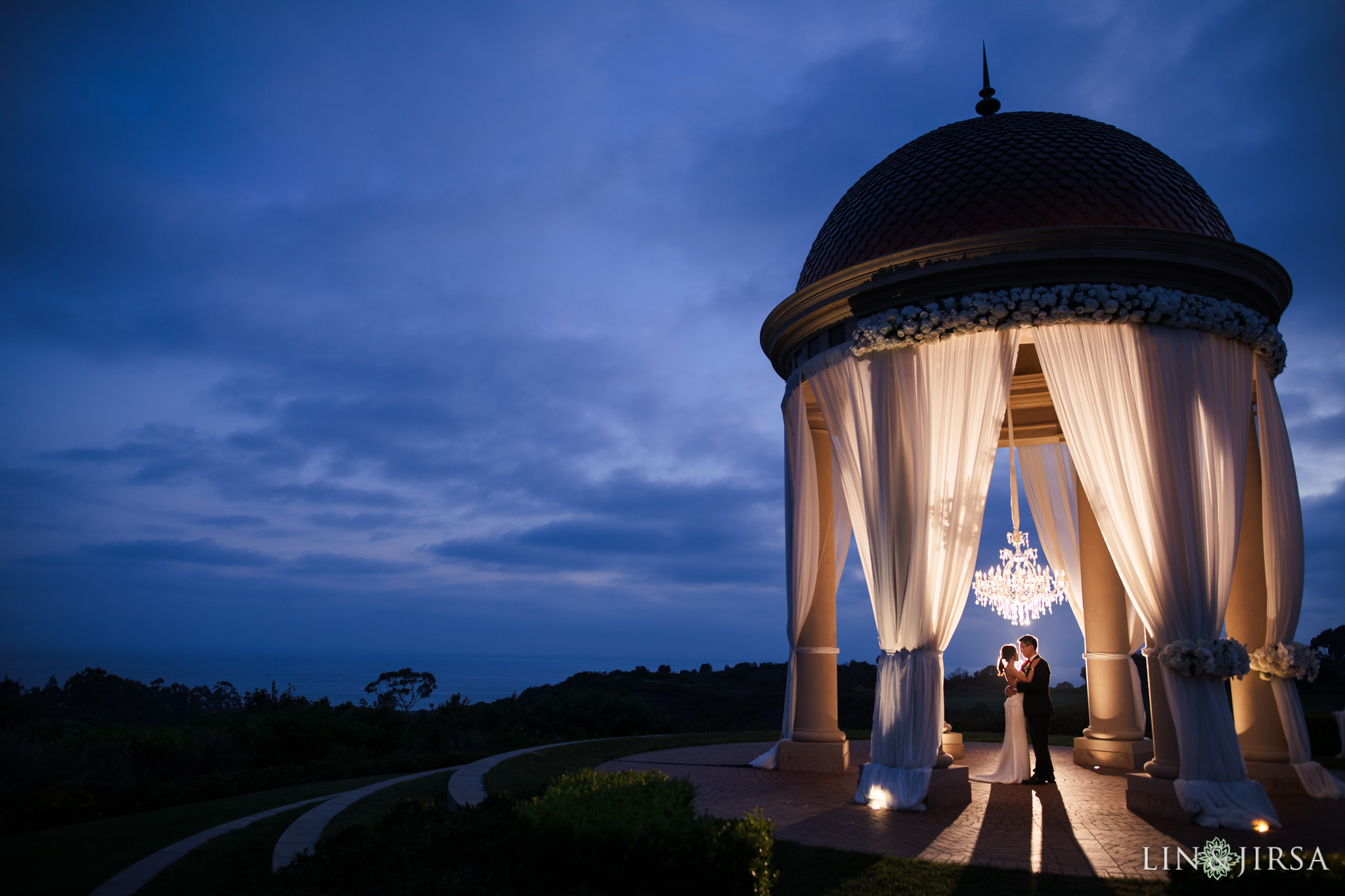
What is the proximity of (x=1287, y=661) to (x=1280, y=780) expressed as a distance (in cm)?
130

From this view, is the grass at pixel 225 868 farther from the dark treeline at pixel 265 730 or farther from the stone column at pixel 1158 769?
the stone column at pixel 1158 769

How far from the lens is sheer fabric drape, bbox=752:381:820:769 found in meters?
10.6

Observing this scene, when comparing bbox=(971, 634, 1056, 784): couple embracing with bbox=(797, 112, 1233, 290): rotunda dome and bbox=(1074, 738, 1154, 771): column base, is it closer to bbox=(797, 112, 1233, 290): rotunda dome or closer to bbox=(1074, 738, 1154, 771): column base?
bbox=(1074, 738, 1154, 771): column base

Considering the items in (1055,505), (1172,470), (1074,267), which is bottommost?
(1172,470)

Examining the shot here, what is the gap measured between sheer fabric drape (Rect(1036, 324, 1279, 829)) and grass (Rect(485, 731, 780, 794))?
6232mm

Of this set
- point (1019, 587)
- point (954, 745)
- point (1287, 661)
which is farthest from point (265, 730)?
point (1287, 661)

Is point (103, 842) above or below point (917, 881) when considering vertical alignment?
below

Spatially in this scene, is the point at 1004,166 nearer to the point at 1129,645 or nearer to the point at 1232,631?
the point at 1232,631

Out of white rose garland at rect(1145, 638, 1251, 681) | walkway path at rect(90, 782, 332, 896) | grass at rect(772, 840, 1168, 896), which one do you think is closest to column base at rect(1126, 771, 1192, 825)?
white rose garland at rect(1145, 638, 1251, 681)

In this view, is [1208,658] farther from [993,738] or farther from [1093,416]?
[993,738]

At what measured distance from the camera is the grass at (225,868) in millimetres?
5996

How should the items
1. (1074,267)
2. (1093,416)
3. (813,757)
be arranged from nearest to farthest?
(1093,416) → (1074,267) → (813,757)

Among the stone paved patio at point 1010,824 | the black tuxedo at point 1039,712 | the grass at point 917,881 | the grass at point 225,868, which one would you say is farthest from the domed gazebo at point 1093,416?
the grass at point 225,868

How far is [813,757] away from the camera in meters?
10.5
